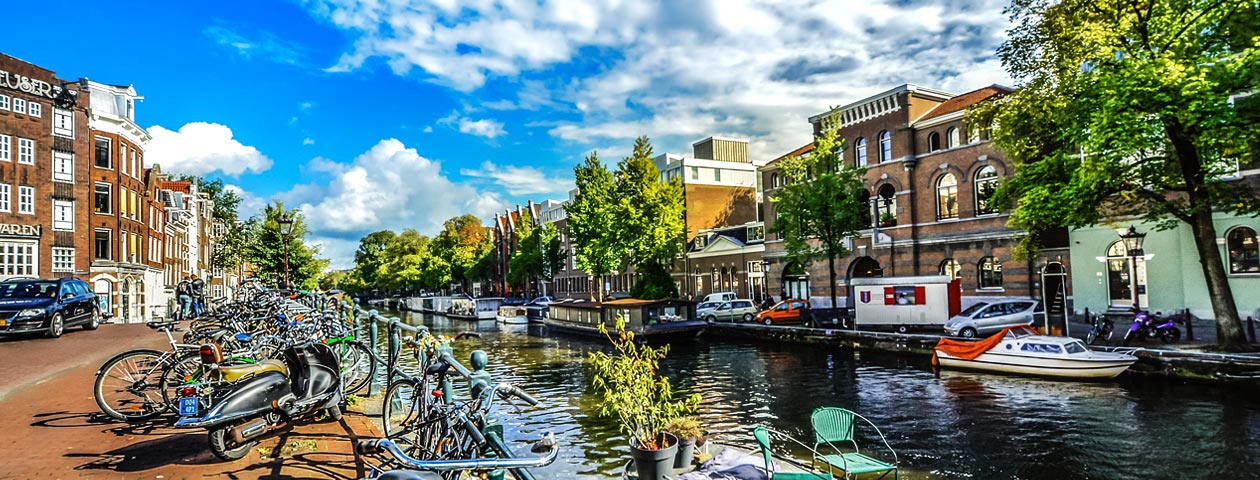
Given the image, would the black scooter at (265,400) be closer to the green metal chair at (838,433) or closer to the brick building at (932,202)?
the green metal chair at (838,433)

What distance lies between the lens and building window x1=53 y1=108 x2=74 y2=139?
119 feet

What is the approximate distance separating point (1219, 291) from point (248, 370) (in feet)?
77.9

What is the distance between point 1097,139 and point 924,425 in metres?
10.3

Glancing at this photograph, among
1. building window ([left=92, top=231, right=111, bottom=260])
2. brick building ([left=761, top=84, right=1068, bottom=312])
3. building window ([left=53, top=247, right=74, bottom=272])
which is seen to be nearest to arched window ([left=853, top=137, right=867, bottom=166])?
brick building ([left=761, top=84, right=1068, bottom=312])

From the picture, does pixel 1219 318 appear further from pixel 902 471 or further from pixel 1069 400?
pixel 902 471

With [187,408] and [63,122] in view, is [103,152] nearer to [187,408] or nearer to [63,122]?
[63,122]

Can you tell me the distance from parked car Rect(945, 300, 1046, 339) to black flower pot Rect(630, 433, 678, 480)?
75.6ft

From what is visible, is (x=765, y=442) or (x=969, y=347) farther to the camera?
(x=969, y=347)

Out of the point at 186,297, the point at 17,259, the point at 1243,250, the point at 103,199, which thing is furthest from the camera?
the point at 103,199

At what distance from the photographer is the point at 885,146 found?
40.4 metres

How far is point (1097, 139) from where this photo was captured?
60.7 feet

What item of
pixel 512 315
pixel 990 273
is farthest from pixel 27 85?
pixel 990 273

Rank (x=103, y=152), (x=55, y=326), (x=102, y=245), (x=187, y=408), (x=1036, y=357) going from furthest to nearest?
1. (x=103, y=152)
2. (x=102, y=245)
3. (x=55, y=326)
4. (x=1036, y=357)
5. (x=187, y=408)

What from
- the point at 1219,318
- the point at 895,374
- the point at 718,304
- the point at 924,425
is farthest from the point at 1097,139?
the point at 718,304
